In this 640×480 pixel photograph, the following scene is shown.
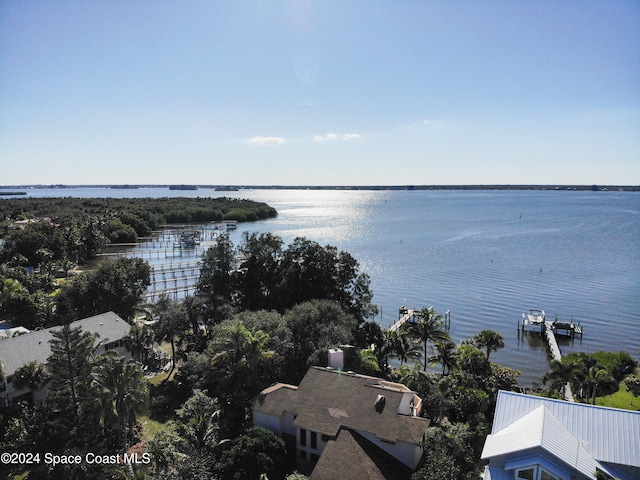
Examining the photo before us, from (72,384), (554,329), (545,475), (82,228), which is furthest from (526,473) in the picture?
(82,228)

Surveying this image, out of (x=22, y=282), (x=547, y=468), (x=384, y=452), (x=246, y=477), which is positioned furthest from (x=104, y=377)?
(x=22, y=282)

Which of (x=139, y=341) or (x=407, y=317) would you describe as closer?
(x=139, y=341)

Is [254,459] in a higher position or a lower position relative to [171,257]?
higher

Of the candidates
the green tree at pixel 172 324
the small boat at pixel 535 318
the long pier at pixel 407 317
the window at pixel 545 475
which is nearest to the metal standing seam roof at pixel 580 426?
the window at pixel 545 475

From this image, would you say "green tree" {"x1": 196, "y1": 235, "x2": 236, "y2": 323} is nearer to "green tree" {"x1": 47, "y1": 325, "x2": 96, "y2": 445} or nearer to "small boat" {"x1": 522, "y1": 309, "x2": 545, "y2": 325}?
"green tree" {"x1": 47, "y1": 325, "x2": 96, "y2": 445}

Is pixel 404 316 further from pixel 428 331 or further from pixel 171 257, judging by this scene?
pixel 171 257

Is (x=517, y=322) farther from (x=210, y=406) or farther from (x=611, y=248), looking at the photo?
(x=611, y=248)

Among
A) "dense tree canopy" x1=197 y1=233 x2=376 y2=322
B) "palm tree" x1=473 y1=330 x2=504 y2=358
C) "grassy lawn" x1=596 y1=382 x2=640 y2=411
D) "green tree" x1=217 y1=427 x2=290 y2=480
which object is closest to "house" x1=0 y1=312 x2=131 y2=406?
"dense tree canopy" x1=197 y1=233 x2=376 y2=322
